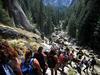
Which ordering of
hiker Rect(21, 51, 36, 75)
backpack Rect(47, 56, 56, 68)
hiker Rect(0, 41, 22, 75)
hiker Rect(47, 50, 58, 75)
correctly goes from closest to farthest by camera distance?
1. hiker Rect(0, 41, 22, 75)
2. hiker Rect(21, 51, 36, 75)
3. hiker Rect(47, 50, 58, 75)
4. backpack Rect(47, 56, 56, 68)

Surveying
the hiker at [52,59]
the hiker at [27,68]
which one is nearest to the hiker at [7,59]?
the hiker at [27,68]

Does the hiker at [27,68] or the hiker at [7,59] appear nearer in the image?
the hiker at [7,59]

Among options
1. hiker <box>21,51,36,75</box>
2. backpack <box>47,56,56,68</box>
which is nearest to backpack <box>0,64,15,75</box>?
Result: hiker <box>21,51,36,75</box>

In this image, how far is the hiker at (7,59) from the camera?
31.8 feet

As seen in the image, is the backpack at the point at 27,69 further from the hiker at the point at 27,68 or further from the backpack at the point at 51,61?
the backpack at the point at 51,61

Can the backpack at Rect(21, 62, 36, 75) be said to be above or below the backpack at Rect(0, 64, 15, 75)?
below

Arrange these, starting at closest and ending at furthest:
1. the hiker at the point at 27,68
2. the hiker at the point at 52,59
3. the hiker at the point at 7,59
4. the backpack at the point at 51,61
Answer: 1. the hiker at the point at 7,59
2. the hiker at the point at 27,68
3. the hiker at the point at 52,59
4. the backpack at the point at 51,61

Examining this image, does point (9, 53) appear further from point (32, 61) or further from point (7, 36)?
point (7, 36)

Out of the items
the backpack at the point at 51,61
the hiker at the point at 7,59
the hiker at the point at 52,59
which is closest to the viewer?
the hiker at the point at 7,59

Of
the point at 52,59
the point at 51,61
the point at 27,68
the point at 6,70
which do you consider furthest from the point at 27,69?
the point at 51,61

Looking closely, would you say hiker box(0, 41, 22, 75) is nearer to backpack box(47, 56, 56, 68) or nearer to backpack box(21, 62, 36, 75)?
backpack box(21, 62, 36, 75)

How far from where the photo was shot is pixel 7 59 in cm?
982

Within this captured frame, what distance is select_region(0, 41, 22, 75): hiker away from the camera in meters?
9.68

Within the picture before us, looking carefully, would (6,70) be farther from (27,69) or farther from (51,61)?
(51,61)
